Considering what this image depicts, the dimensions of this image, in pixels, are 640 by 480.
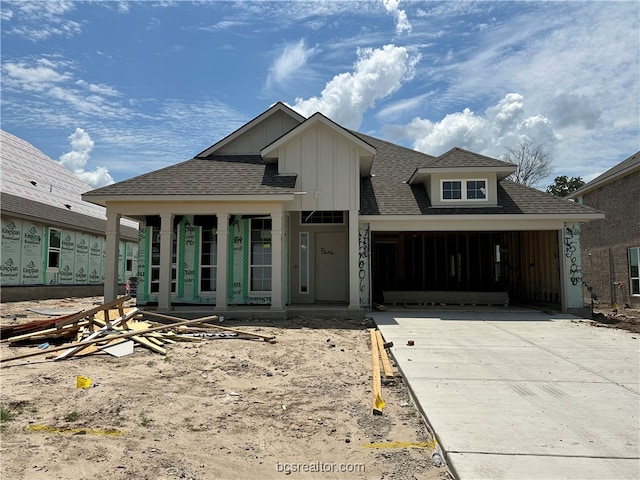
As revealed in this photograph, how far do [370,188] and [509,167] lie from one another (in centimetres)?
456

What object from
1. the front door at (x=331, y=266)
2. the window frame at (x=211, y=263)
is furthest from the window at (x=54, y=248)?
the front door at (x=331, y=266)

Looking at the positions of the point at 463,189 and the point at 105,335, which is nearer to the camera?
the point at 105,335

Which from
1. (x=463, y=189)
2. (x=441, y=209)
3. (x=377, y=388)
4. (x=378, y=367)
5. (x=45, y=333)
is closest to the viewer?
(x=377, y=388)

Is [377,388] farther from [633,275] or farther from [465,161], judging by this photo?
[633,275]

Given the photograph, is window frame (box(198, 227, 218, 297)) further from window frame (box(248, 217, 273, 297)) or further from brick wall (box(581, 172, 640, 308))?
brick wall (box(581, 172, 640, 308))

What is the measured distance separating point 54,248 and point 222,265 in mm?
11614

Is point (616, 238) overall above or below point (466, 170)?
below

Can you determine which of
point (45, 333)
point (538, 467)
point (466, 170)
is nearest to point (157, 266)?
point (45, 333)

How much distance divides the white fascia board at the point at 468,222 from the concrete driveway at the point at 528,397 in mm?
4144

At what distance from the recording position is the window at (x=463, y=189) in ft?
46.6

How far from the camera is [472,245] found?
17.5 metres

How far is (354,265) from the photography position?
41.3ft

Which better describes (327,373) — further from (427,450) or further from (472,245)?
(472,245)

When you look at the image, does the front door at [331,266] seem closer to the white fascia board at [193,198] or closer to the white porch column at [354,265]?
the white porch column at [354,265]
